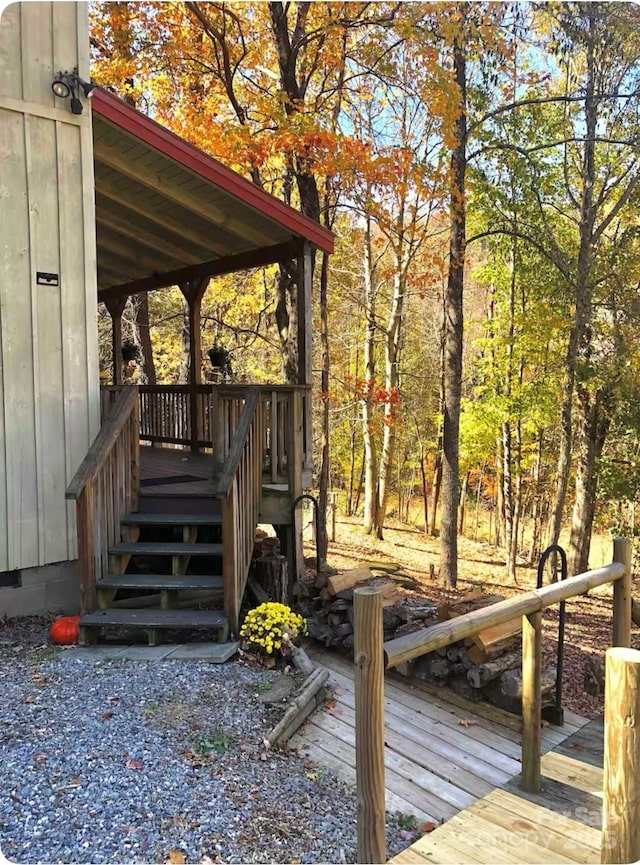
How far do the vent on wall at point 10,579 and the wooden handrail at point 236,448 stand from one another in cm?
178

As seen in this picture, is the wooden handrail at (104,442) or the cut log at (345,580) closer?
the wooden handrail at (104,442)

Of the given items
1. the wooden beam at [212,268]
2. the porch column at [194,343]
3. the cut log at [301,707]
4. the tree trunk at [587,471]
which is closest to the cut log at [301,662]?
the cut log at [301,707]

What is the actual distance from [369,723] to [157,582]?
9.76ft

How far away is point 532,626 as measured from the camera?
3.07 meters

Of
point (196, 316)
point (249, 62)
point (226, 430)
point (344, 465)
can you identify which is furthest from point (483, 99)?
point (344, 465)

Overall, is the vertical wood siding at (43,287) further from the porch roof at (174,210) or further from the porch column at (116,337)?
the porch column at (116,337)

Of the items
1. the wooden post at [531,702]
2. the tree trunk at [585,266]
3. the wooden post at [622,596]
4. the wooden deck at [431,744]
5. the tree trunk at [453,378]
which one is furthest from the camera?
the tree trunk at [453,378]

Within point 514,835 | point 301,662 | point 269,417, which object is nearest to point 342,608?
point 301,662

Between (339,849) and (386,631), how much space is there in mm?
2661

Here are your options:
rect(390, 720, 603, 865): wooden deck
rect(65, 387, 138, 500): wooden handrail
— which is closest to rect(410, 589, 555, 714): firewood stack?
rect(390, 720, 603, 865): wooden deck

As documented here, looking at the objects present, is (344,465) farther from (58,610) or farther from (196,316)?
(58,610)

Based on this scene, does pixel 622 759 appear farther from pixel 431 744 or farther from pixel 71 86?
pixel 71 86

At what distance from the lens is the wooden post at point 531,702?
9.80ft

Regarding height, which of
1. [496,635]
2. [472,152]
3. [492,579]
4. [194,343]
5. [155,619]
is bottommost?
[492,579]
